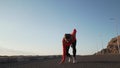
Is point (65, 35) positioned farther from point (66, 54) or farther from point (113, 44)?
point (113, 44)

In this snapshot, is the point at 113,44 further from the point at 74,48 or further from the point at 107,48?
the point at 74,48

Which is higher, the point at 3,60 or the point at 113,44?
the point at 113,44

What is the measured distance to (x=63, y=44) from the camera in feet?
47.0

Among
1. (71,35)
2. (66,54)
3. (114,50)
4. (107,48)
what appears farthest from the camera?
(107,48)

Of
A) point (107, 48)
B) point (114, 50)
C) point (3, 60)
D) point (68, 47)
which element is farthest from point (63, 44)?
point (107, 48)

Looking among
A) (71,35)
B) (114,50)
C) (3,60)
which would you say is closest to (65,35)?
(71,35)

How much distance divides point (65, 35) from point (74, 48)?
92 cm

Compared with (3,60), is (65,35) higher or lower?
higher

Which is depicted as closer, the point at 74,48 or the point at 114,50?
the point at 74,48

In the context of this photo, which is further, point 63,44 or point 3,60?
point 3,60

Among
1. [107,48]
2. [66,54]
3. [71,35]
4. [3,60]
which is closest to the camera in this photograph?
[71,35]

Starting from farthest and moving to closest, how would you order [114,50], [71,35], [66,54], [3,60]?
[114,50], [3,60], [66,54], [71,35]

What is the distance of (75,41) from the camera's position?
1409 centimetres

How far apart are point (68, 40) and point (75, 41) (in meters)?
0.39
